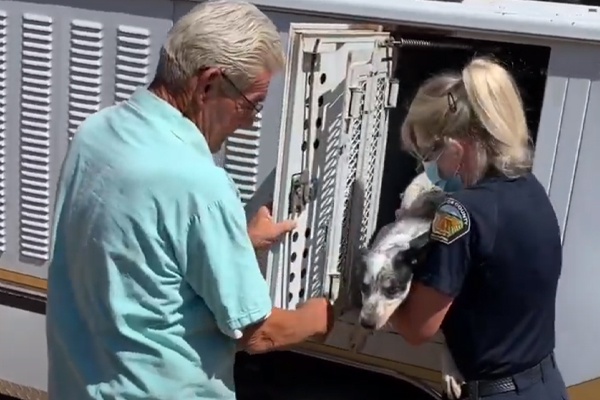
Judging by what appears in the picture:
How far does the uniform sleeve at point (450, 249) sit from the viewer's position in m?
1.70

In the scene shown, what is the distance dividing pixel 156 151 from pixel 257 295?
1.07ft

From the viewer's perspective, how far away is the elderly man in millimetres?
1515

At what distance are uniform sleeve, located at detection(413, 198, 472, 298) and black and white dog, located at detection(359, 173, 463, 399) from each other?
Answer: 0.34 feet

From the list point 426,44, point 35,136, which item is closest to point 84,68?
point 35,136

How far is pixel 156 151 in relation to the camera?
1.52 metres

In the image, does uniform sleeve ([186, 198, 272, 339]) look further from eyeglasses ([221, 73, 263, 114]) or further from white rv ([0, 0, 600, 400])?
white rv ([0, 0, 600, 400])

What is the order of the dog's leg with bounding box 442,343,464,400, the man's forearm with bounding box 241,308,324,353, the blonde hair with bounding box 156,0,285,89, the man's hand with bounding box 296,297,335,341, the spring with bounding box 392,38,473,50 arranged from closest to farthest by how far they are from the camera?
the blonde hair with bounding box 156,0,285,89
the man's forearm with bounding box 241,308,324,353
the man's hand with bounding box 296,297,335,341
the dog's leg with bounding box 442,343,464,400
the spring with bounding box 392,38,473,50

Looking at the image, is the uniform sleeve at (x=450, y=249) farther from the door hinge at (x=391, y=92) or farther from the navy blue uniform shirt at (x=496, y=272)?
the door hinge at (x=391, y=92)

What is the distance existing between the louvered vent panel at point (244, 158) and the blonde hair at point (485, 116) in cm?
80

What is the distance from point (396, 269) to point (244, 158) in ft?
2.72

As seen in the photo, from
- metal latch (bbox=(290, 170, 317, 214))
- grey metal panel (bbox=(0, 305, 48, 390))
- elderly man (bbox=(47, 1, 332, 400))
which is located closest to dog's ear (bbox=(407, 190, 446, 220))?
→ metal latch (bbox=(290, 170, 317, 214))

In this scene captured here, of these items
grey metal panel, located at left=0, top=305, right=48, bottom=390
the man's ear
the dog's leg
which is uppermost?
the man's ear

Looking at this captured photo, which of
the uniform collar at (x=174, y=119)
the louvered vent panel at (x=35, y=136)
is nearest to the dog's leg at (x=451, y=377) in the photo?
the uniform collar at (x=174, y=119)

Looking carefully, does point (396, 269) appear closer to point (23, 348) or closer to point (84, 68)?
point (84, 68)
